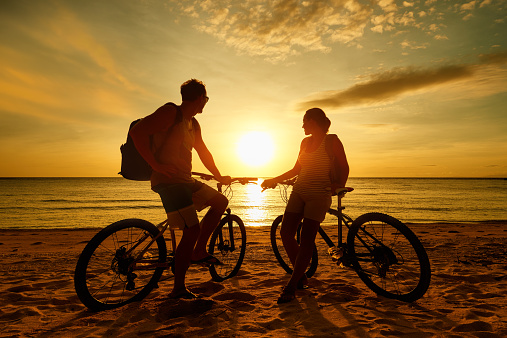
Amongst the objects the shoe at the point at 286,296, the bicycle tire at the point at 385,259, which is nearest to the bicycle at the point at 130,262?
the shoe at the point at 286,296

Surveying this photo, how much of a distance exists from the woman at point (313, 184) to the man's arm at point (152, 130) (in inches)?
69.0

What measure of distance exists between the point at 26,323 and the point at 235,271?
278 cm

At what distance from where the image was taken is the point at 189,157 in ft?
11.8

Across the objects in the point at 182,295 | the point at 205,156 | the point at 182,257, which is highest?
the point at 205,156

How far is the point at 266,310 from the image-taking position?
343 centimetres

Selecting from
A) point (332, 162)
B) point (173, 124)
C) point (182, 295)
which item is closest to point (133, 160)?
point (173, 124)

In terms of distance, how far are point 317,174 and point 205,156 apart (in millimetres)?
1551

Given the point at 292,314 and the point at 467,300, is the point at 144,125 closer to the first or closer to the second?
the point at 292,314

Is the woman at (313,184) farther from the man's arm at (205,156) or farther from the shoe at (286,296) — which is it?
the man's arm at (205,156)

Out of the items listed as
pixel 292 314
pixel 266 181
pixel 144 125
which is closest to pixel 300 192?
pixel 266 181

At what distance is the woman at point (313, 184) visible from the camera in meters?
3.81

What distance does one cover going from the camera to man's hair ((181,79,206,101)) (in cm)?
346

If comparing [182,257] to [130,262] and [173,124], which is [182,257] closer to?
[130,262]

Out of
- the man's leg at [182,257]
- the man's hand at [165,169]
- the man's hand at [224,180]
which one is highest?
the man's hand at [165,169]
